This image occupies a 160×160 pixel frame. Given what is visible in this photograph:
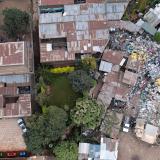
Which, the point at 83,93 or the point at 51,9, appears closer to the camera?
the point at 83,93

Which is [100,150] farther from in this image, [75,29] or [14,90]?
[75,29]

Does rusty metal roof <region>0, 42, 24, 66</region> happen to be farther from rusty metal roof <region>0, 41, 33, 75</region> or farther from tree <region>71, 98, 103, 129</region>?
tree <region>71, 98, 103, 129</region>

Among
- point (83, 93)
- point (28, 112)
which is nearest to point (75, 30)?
point (83, 93)

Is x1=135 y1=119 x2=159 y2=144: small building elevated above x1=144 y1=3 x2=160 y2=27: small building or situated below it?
below

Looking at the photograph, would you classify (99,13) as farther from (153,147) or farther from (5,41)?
(153,147)

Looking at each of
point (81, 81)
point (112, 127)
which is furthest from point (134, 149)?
point (81, 81)

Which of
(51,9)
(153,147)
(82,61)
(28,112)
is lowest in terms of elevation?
(153,147)

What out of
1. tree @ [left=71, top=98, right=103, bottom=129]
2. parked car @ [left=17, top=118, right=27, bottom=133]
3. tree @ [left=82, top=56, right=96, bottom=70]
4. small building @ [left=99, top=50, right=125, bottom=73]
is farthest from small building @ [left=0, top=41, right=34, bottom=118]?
small building @ [left=99, top=50, right=125, bottom=73]

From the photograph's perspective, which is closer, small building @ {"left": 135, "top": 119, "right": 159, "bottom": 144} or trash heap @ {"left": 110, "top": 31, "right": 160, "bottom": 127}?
small building @ {"left": 135, "top": 119, "right": 159, "bottom": 144}
